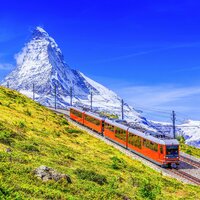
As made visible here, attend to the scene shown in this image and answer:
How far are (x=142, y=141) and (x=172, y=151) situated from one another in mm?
4757

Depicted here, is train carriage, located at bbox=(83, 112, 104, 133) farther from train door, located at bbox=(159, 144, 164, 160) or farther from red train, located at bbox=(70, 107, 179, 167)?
train door, located at bbox=(159, 144, 164, 160)

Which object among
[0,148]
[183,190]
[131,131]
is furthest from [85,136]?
[0,148]

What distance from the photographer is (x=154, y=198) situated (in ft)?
81.0

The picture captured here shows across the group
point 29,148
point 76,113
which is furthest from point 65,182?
point 76,113

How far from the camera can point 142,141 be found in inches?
1998

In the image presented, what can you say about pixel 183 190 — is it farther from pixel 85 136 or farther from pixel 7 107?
pixel 7 107

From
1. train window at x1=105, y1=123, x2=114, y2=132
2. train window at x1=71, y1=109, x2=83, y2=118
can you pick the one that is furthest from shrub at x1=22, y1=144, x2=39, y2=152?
train window at x1=71, y1=109, x2=83, y2=118

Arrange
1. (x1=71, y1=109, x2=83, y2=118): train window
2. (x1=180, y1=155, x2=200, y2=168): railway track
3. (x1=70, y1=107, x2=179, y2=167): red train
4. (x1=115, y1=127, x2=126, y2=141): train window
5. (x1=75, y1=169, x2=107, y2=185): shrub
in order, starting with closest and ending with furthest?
1. (x1=75, y1=169, x2=107, y2=185): shrub
2. (x1=70, y1=107, x2=179, y2=167): red train
3. (x1=180, y1=155, x2=200, y2=168): railway track
4. (x1=115, y1=127, x2=126, y2=141): train window
5. (x1=71, y1=109, x2=83, y2=118): train window

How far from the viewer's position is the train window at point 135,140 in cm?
5185

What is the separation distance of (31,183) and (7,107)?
134ft

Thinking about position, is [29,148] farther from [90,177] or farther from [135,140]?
[135,140]

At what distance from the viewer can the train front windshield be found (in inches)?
1847

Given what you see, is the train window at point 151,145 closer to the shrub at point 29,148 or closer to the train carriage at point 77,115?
the shrub at point 29,148

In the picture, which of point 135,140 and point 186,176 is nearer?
point 186,176
